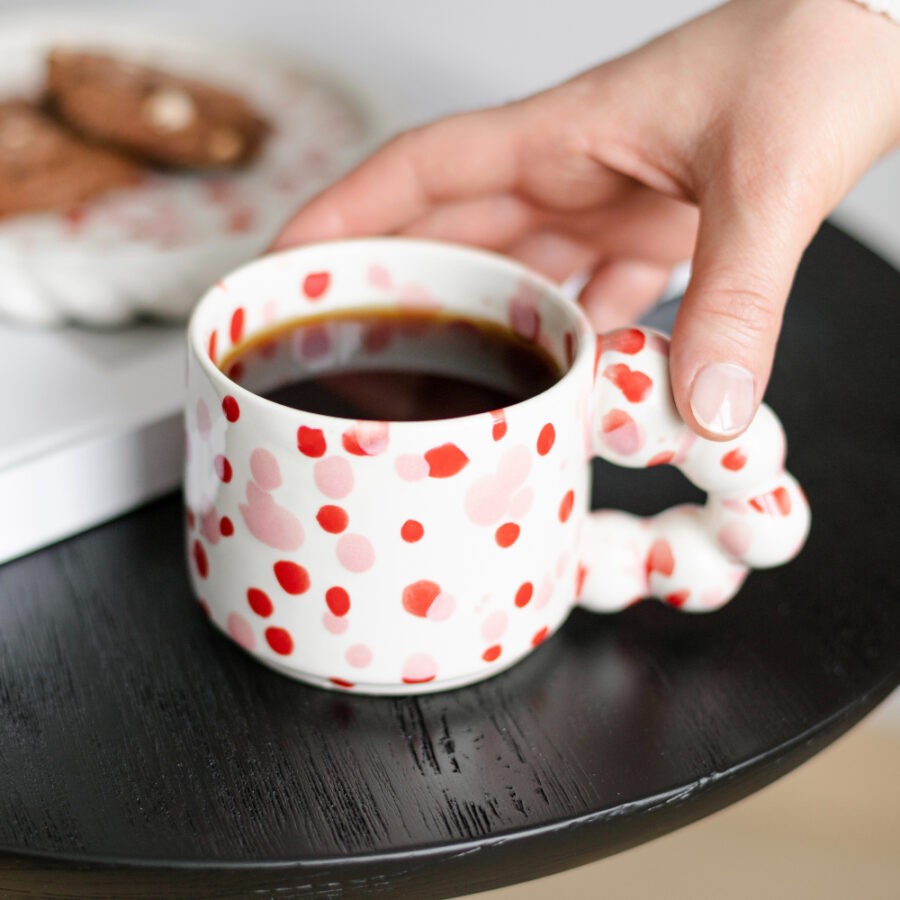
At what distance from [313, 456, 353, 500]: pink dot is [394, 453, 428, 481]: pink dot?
0.06ft

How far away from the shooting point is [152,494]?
1.83 feet

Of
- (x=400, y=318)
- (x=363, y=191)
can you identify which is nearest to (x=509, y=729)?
(x=400, y=318)

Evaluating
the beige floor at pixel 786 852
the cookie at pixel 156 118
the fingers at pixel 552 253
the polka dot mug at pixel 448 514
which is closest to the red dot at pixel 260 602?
the polka dot mug at pixel 448 514

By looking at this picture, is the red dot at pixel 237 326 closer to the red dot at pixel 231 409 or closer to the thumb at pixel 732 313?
the red dot at pixel 231 409

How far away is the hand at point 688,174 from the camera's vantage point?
0.44 metres

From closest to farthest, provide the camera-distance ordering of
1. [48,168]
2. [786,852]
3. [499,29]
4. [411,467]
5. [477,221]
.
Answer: [411,467] < [477,221] < [48,168] < [786,852] < [499,29]

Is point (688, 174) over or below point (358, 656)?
over

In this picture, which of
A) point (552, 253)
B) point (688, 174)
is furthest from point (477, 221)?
point (688, 174)

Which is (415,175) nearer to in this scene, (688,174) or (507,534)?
(688,174)

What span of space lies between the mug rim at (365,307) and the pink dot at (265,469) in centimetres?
2

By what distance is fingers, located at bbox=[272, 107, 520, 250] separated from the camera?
585 mm

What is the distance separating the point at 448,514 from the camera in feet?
1.32

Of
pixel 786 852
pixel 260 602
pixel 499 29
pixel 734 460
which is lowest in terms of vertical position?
pixel 786 852

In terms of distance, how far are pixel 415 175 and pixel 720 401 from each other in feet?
0.83
